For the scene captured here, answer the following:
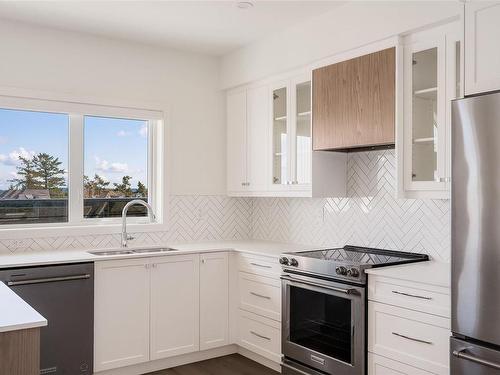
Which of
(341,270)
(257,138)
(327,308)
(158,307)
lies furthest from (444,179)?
(158,307)

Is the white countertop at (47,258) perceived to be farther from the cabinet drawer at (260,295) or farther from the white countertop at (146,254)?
the cabinet drawer at (260,295)

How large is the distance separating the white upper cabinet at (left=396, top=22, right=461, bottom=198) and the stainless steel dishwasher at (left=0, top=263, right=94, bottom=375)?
2.20 metres

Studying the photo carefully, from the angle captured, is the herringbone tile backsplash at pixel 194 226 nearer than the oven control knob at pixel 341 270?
No

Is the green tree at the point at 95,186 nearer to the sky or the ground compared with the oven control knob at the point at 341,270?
nearer to the sky

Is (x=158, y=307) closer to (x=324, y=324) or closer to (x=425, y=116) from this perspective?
(x=324, y=324)

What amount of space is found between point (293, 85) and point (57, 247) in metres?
2.24

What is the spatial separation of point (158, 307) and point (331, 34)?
237 centimetres

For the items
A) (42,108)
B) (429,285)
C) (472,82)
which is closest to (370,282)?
(429,285)

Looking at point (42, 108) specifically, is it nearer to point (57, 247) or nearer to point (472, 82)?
point (57, 247)

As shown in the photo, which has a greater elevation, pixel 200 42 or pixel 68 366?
pixel 200 42

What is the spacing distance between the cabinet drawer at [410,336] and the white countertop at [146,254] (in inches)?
39.3

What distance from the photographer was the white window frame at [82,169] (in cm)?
378

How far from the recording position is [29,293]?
10.3 ft

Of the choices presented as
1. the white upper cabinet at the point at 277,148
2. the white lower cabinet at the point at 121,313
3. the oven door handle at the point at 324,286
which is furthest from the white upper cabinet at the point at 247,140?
the white lower cabinet at the point at 121,313
